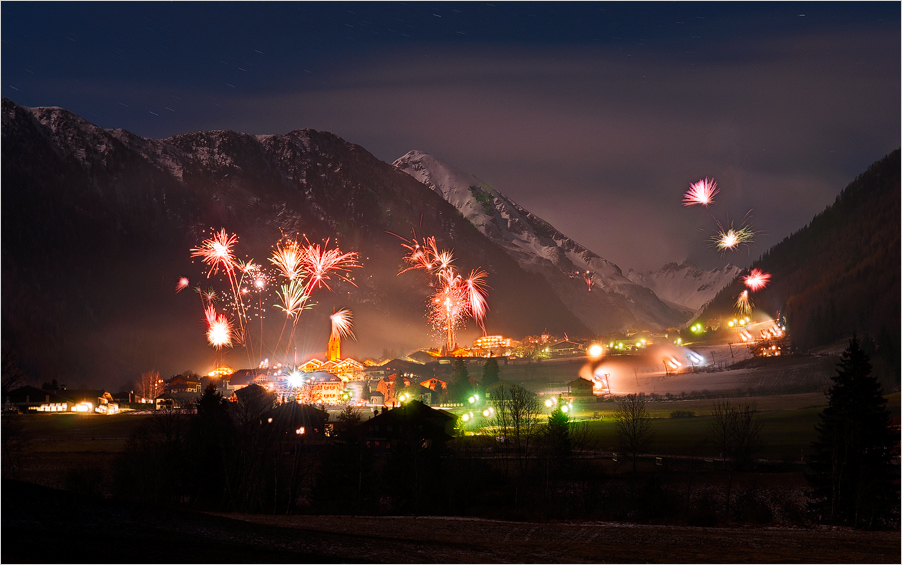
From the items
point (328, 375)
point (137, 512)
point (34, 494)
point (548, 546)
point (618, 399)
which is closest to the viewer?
point (34, 494)

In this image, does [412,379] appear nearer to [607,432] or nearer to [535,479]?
[607,432]

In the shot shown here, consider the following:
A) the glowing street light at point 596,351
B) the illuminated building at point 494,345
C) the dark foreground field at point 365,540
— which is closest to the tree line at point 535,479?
the dark foreground field at point 365,540

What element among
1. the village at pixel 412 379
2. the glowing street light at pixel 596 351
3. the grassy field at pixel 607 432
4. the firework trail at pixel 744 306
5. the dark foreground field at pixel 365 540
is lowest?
the dark foreground field at pixel 365 540

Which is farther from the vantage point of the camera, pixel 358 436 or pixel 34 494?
pixel 358 436

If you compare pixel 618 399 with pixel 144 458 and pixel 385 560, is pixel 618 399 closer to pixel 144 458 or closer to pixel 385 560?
pixel 144 458

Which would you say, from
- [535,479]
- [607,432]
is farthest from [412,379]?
[535,479]

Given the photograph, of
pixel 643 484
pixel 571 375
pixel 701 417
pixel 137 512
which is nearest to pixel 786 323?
pixel 571 375

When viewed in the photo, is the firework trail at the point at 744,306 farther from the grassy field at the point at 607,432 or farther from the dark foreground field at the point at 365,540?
the dark foreground field at the point at 365,540

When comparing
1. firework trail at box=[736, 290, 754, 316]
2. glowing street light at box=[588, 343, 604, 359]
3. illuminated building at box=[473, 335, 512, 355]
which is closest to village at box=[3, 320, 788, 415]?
glowing street light at box=[588, 343, 604, 359]
